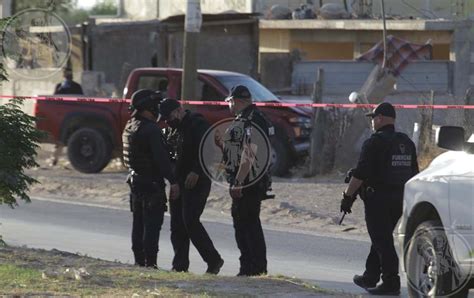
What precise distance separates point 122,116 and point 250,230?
10.7 m

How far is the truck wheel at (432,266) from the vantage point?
8406mm

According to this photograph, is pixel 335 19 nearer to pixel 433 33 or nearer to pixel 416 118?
pixel 433 33

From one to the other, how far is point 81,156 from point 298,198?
18.1 ft

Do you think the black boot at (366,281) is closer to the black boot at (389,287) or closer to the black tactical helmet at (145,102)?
the black boot at (389,287)

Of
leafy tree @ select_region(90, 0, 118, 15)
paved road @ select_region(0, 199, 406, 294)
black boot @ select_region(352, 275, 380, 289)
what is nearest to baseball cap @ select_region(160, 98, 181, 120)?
paved road @ select_region(0, 199, 406, 294)

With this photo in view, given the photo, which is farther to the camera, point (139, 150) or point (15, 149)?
point (15, 149)

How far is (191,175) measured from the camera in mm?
11508

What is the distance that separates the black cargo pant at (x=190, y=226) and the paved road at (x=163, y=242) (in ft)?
1.49

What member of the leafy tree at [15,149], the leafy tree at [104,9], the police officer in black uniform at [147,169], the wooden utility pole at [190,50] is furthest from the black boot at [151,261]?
the leafy tree at [104,9]

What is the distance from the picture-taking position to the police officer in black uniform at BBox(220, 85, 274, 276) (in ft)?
36.5

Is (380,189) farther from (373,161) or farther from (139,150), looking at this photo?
(139,150)

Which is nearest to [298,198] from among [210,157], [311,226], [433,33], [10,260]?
[311,226]

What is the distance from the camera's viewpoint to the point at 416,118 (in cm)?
2028

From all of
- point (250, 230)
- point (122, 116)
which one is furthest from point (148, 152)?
point (122, 116)
